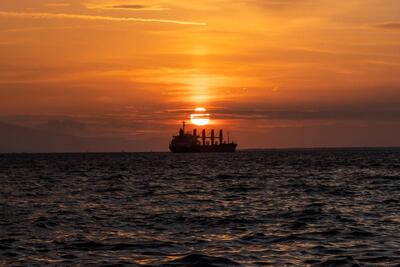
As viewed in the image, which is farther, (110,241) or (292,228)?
(292,228)

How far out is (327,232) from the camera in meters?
27.9

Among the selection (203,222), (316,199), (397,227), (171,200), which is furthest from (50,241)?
(316,199)

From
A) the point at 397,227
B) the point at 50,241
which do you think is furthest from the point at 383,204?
the point at 50,241

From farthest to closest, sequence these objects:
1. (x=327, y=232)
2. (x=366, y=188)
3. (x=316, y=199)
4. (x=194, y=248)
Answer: (x=366, y=188) → (x=316, y=199) → (x=327, y=232) → (x=194, y=248)

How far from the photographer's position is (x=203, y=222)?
31.8 meters

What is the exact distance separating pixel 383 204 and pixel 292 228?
12.6m

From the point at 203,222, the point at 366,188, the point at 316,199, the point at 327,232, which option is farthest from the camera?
the point at 366,188

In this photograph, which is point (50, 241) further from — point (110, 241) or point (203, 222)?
point (203, 222)

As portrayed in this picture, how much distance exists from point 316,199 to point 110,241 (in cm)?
2153

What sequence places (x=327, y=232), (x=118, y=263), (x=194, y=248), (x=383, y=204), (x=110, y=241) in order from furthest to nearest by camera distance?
1. (x=383, y=204)
2. (x=327, y=232)
3. (x=110, y=241)
4. (x=194, y=248)
5. (x=118, y=263)

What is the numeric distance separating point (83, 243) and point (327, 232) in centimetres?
996

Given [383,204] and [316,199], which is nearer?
[383,204]

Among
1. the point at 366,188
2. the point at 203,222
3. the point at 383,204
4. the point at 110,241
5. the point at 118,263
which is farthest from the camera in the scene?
the point at 366,188

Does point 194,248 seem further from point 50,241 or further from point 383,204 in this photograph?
point 383,204
